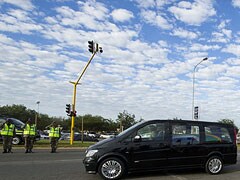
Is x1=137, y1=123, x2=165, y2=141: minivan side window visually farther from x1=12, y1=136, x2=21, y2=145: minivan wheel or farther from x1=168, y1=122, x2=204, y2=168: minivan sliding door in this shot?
x1=12, y1=136, x2=21, y2=145: minivan wheel

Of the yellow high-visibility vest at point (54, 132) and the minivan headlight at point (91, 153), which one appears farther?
the yellow high-visibility vest at point (54, 132)

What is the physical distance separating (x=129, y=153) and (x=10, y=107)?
105 meters

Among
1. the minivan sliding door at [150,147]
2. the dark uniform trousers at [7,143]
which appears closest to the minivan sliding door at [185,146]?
the minivan sliding door at [150,147]

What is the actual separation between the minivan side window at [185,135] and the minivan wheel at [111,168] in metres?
1.68

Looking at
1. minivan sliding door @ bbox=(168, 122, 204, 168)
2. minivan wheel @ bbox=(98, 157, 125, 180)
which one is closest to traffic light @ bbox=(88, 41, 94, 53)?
minivan sliding door @ bbox=(168, 122, 204, 168)

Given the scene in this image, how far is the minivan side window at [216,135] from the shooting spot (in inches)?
382

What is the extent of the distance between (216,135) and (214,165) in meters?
0.89

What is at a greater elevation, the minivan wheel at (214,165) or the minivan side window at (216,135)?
the minivan side window at (216,135)

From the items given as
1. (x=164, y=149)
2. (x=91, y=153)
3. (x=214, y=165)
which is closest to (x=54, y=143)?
(x=91, y=153)

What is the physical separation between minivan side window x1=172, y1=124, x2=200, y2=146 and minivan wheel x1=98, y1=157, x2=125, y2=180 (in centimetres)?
168

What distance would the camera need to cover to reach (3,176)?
8875mm

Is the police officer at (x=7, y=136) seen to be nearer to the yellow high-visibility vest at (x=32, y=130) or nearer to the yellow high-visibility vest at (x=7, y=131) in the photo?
the yellow high-visibility vest at (x=7, y=131)

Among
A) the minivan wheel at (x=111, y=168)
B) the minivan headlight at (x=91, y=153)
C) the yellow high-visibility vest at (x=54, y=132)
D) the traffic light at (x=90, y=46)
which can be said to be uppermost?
the traffic light at (x=90, y=46)

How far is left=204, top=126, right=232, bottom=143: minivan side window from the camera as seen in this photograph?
382 inches
